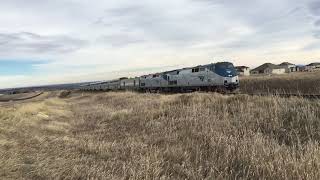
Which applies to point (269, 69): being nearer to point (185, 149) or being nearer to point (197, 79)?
point (197, 79)

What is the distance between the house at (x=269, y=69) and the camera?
140m

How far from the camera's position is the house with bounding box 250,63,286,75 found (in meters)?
140

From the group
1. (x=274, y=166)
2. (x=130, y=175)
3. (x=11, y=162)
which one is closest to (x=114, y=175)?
(x=130, y=175)

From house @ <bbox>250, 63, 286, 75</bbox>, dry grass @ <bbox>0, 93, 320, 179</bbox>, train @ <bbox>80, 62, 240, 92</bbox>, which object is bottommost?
dry grass @ <bbox>0, 93, 320, 179</bbox>

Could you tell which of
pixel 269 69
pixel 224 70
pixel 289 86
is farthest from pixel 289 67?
pixel 224 70

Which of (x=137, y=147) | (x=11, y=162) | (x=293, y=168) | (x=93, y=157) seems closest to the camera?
(x=293, y=168)

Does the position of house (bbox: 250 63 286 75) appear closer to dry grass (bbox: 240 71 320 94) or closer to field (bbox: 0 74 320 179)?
dry grass (bbox: 240 71 320 94)

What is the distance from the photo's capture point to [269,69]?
14112 cm

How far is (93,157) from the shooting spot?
32.2 feet

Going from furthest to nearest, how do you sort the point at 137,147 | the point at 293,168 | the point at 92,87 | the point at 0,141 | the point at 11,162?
the point at 92,87 < the point at 0,141 < the point at 137,147 < the point at 11,162 < the point at 293,168

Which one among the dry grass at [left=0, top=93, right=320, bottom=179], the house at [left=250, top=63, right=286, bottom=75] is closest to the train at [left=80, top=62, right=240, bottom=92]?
the dry grass at [left=0, top=93, right=320, bottom=179]

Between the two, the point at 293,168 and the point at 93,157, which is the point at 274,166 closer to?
the point at 293,168

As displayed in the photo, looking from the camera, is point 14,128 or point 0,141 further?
point 14,128

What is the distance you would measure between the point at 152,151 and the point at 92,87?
7618cm
